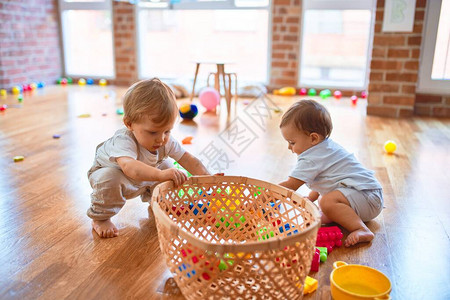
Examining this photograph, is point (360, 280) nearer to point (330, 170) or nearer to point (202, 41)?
point (330, 170)

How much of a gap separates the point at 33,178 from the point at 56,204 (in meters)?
0.34

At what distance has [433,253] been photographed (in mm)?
1212

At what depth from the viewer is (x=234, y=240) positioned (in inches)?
48.8

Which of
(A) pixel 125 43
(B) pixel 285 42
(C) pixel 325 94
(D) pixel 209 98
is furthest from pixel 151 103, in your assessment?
(A) pixel 125 43

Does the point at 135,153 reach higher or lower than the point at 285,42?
lower

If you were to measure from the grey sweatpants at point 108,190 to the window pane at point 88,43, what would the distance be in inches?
160

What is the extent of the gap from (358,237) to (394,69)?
239cm

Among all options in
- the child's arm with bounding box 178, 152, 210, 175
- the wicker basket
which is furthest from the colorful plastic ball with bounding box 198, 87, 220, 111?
the wicker basket

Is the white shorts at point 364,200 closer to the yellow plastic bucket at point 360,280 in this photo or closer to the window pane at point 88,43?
the yellow plastic bucket at point 360,280

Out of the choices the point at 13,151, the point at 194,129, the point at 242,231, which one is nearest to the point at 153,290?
the point at 242,231

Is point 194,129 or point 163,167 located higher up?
point 163,167

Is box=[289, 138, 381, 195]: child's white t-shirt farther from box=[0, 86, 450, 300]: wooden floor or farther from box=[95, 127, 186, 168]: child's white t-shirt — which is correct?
box=[95, 127, 186, 168]: child's white t-shirt

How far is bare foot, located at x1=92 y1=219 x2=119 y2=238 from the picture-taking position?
1276mm

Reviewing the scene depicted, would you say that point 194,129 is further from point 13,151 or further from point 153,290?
point 153,290
